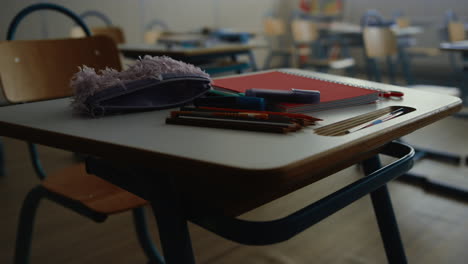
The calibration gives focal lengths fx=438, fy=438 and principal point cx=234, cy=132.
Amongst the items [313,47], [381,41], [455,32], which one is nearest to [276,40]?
[313,47]

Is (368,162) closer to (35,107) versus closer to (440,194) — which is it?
(35,107)

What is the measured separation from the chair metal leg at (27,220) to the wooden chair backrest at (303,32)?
180 inches

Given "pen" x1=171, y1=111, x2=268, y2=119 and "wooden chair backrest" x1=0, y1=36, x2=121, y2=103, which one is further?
"wooden chair backrest" x1=0, y1=36, x2=121, y2=103

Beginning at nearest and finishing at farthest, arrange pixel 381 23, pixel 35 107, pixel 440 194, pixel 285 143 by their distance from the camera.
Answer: pixel 285 143
pixel 35 107
pixel 440 194
pixel 381 23

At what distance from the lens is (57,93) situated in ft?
3.95

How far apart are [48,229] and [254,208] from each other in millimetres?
1440

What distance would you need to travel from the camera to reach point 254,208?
60 cm

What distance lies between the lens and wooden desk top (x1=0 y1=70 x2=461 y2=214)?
0.42 metres

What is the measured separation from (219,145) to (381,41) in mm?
2645

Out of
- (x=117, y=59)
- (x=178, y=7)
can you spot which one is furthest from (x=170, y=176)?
(x=178, y=7)

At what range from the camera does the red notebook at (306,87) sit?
25.6 inches

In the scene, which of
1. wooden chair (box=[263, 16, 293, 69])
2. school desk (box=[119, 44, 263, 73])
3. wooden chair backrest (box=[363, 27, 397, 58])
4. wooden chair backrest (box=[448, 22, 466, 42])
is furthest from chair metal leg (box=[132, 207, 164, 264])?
wooden chair (box=[263, 16, 293, 69])

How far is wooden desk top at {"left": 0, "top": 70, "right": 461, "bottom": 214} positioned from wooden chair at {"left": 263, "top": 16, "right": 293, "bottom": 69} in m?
4.76

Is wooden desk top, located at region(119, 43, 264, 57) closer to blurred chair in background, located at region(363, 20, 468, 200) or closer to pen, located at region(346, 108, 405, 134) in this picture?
blurred chair in background, located at region(363, 20, 468, 200)
